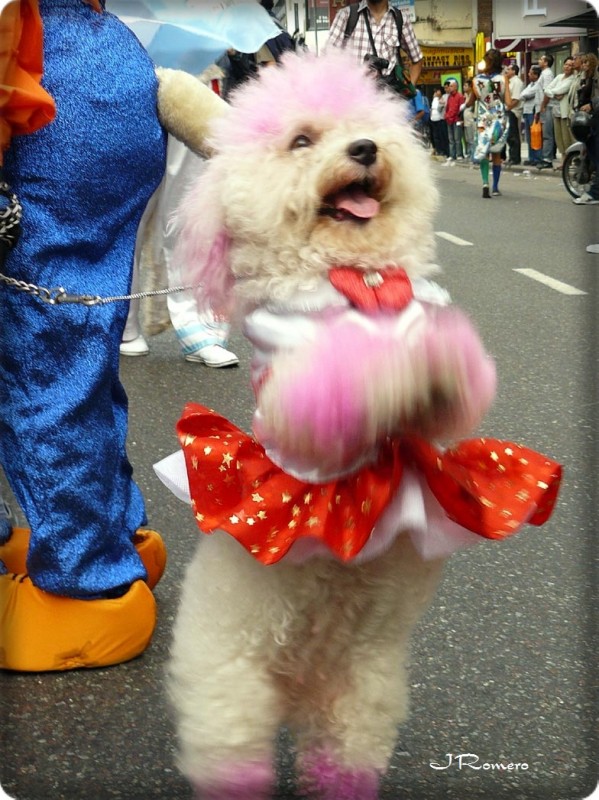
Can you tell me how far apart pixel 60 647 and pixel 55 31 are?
1.32m

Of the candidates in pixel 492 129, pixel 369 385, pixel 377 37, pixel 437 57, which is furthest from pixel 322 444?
pixel 492 129

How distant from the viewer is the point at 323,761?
1.86 metres

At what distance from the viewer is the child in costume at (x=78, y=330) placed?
2.20 m

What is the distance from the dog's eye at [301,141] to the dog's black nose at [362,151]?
0.09 meters

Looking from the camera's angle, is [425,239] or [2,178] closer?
[425,239]

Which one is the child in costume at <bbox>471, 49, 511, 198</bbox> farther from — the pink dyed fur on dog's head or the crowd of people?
the pink dyed fur on dog's head

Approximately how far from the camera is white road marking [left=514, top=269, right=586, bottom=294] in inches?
271

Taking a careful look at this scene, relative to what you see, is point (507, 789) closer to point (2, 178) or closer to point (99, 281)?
point (99, 281)

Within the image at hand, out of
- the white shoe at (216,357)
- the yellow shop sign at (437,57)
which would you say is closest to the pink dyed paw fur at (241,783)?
the yellow shop sign at (437,57)

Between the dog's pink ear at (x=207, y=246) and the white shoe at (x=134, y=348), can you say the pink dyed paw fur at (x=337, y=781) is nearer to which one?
the dog's pink ear at (x=207, y=246)

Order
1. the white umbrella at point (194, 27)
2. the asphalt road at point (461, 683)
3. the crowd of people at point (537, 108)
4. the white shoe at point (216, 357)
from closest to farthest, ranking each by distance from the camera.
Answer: the asphalt road at point (461, 683), the white umbrella at point (194, 27), the white shoe at point (216, 357), the crowd of people at point (537, 108)

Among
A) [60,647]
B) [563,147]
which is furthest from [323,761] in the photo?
[563,147]

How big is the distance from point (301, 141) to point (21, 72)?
71 centimetres

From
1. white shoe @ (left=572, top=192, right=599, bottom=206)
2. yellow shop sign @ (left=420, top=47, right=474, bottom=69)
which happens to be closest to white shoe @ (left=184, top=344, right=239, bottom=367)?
yellow shop sign @ (left=420, top=47, right=474, bottom=69)
